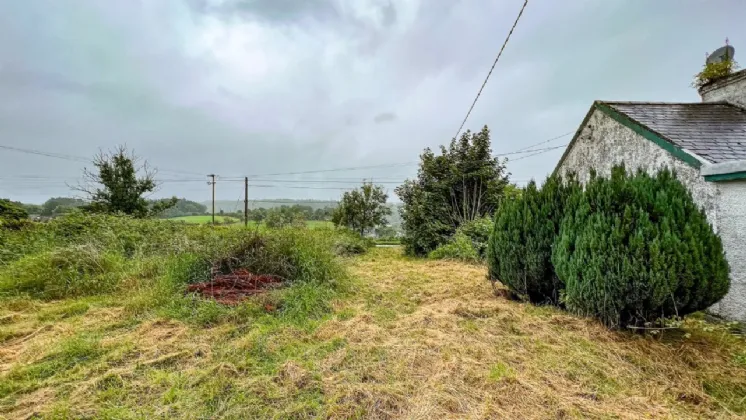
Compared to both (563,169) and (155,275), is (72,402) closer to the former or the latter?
(155,275)

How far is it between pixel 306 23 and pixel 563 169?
9332 mm

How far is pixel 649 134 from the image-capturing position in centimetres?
479

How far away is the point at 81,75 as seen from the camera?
41.7 ft

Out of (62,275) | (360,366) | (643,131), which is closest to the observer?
(360,366)

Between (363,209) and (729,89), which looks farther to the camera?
(363,209)

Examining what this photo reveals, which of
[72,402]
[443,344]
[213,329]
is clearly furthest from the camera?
[213,329]

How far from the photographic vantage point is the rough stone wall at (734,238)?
3.48m

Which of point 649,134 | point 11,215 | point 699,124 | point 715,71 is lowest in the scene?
point 11,215

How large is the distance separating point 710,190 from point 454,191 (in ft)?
28.1

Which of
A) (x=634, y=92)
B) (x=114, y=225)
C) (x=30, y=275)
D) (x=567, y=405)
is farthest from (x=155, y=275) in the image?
(x=634, y=92)

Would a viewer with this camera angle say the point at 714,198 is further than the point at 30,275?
No

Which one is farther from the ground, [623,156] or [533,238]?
[623,156]

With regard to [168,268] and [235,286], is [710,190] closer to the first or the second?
[235,286]

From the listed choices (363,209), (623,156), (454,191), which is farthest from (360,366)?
(363,209)
